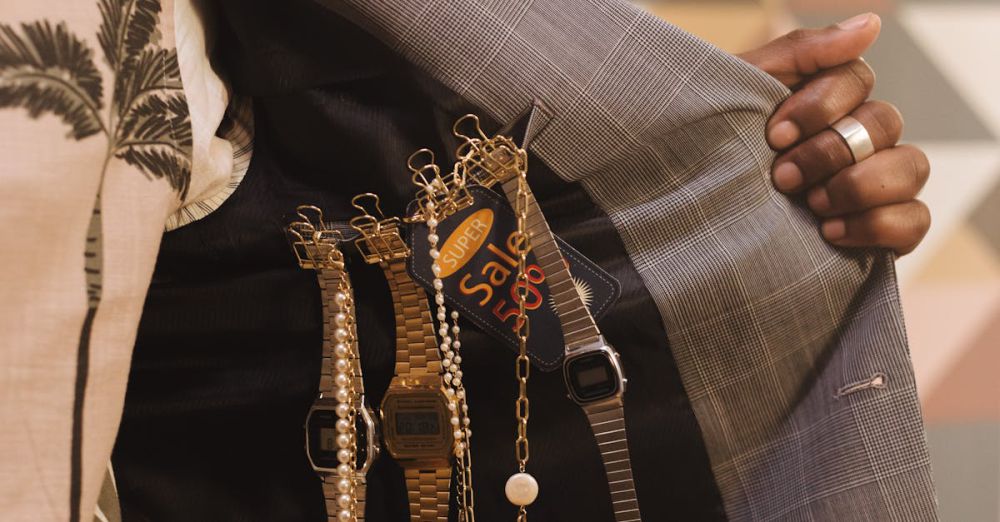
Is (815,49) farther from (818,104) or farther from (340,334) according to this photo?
(340,334)

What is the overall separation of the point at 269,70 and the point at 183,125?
84mm

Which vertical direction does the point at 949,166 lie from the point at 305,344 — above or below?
above

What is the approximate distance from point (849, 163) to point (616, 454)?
0.22 meters

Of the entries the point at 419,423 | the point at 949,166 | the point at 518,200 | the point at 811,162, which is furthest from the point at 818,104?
the point at 949,166

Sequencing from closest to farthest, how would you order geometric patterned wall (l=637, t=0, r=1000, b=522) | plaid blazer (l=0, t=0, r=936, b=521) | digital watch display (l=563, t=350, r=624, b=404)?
plaid blazer (l=0, t=0, r=936, b=521) → digital watch display (l=563, t=350, r=624, b=404) → geometric patterned wall (l=637, t=0, r=1000, b=522)

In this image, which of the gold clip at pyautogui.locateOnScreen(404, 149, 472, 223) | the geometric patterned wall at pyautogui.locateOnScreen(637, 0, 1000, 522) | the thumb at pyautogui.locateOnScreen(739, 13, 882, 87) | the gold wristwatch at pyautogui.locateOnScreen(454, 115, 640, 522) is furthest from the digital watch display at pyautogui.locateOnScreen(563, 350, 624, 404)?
the geometric patterned wall at pyautogui.locateOnScreen(637, 0, 1000, 522)

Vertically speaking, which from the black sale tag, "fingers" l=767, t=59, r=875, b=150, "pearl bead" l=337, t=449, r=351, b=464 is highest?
"fingers" l=767, t=59, r=875, b=150

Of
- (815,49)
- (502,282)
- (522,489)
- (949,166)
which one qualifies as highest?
(949,166)

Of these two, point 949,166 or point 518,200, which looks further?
point 949,166

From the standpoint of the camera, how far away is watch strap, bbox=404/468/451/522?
437mm

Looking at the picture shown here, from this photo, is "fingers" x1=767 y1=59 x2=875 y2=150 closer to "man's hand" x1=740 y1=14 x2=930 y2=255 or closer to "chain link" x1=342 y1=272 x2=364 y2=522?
"man's hand" x1=740 y1=14 x2=930 y2=255

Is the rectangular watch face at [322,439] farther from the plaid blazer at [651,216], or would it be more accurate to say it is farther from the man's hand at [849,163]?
the man's hand at [849,163]

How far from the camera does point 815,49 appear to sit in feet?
1.69

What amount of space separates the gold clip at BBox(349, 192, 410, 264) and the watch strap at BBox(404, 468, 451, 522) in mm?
117
